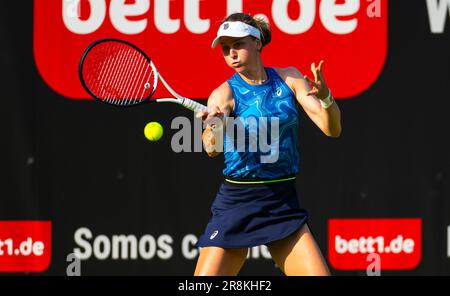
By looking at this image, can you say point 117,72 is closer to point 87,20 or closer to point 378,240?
point 87,20

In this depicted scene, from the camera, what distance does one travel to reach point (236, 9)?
16.8 ft

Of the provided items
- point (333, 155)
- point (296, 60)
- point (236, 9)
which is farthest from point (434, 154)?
point (236, 9)

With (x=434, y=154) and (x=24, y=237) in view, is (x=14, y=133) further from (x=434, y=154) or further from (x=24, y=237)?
(x=434, y=154)

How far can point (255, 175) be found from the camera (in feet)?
13.0

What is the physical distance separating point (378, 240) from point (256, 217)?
4.71 ft

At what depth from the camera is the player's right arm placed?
3.68 meters

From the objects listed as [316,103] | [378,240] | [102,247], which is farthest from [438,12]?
[102,247]

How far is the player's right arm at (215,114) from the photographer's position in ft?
12.1

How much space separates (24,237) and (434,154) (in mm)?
2455

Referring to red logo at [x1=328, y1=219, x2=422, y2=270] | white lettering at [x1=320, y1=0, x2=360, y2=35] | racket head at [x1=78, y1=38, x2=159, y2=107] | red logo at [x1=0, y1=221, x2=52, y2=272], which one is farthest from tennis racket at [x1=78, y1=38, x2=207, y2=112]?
red logo at [x1=328, y1=219, x2=422, y2=270]

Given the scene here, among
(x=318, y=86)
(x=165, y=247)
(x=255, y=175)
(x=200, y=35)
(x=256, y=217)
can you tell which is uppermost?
(x=200, y=35)

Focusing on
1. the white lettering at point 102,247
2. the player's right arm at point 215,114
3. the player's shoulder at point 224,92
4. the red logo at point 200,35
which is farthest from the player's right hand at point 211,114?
the white lettering at point 102,247

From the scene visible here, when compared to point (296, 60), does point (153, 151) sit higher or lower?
lower

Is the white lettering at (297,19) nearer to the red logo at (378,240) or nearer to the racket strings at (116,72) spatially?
the racket strings at (116,72)
